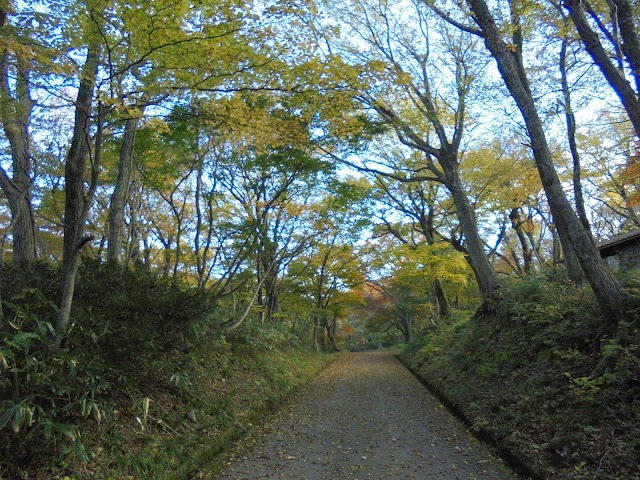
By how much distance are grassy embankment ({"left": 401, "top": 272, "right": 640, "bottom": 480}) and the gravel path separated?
0.38 metres

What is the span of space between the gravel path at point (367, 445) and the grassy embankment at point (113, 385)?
25.7 inches

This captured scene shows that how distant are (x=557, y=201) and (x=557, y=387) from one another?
2.60 m

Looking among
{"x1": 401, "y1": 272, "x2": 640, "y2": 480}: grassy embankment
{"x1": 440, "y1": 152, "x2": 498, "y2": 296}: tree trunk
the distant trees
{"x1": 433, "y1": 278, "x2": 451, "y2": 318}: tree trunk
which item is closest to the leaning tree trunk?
the distant trees

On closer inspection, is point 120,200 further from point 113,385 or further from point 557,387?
point 557,387

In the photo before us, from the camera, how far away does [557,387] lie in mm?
4406

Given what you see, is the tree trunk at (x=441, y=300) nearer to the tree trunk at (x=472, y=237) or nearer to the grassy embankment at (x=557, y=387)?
the tree trunk at (x=472, y=237)

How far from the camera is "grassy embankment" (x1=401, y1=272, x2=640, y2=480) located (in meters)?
3.25

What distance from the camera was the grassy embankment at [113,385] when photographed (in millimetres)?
2986

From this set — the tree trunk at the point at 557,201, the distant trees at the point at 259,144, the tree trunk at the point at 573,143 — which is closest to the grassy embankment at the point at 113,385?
the distant trees at the point at 259,144

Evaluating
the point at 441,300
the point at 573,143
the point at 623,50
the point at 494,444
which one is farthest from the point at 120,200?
the point at 441,300

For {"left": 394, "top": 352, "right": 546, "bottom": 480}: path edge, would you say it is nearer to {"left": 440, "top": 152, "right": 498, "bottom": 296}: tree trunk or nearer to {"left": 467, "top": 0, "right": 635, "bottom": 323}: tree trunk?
{"left": 467, "top": 0, "right": 635, "bottom": 323}: tree trunk

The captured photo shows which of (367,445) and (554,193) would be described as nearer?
(367,445)

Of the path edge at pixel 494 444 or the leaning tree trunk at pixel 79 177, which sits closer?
the path edge at pixel 494 444

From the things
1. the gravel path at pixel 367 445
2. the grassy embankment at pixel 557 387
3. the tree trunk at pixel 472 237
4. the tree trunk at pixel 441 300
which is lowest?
the gravel path at pixel 367 445
